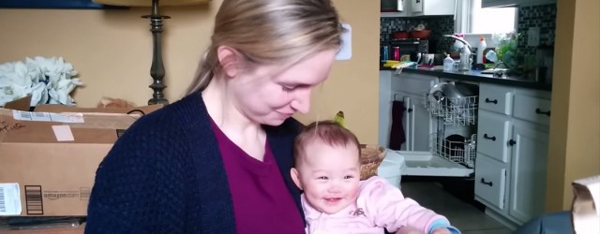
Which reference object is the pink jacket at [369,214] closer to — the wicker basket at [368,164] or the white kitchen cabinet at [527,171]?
the wicker basket at [368,164]

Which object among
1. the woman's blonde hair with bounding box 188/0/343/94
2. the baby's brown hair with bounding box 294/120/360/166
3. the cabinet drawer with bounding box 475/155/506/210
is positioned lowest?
the cabinet drawer with bounding box 475/155/506/210

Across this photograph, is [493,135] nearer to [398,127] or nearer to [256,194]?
[398,127]

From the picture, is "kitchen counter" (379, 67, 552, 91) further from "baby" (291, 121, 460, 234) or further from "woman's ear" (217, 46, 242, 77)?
"woman's ear" (217, 46, 242, 77)

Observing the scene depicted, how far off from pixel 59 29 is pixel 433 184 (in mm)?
3105

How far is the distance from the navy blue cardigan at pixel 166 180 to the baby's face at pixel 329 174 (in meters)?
0.39

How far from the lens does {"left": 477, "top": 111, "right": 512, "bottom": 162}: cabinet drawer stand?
3.20 meters

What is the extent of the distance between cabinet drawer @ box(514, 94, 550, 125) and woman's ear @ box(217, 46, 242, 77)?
2.30 meters

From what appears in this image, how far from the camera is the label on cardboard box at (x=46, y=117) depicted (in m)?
1.39

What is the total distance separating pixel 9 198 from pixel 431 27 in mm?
4568

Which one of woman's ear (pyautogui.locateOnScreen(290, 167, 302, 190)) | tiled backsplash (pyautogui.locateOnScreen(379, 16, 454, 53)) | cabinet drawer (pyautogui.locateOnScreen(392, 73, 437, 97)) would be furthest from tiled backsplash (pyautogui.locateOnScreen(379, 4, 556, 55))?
woman's ear (pyautogui.locateOnScreen(290, 167, 302, 190))

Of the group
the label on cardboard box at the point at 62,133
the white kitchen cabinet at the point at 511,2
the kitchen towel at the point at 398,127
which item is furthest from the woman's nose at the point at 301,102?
the kitchen towel at the point at 398,127

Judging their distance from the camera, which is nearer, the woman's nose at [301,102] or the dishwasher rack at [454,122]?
the woman's nose at [301,102]

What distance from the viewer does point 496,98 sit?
10.7ft

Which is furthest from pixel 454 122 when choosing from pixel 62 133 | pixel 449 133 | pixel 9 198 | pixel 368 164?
pixel 9 198
